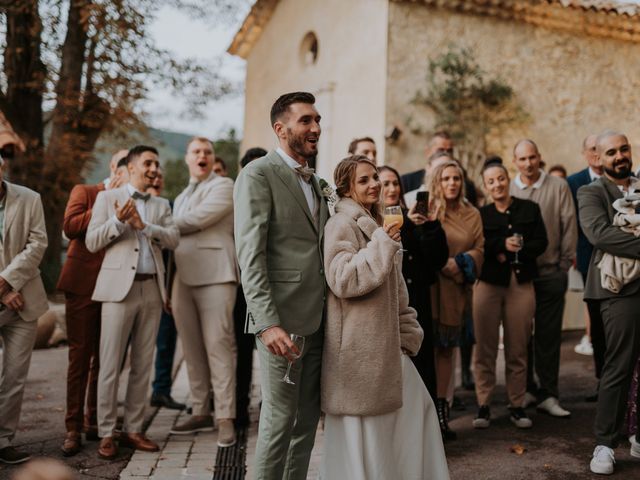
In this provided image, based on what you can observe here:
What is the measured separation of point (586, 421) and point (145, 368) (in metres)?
3.74

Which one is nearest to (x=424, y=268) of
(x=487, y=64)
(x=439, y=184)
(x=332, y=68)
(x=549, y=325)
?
(x=439, y=184)

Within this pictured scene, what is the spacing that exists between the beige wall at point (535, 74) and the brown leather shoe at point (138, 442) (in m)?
6.55

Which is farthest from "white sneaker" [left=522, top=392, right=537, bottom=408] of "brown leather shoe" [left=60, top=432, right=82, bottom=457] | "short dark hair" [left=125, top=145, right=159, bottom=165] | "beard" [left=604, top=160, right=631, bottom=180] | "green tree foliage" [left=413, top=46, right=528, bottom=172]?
"green tree foliage" [left=413, top=46, right=528, bottom=172]

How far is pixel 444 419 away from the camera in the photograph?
5.19 metres

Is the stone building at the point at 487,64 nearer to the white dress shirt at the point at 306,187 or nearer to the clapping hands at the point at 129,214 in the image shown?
the clapping hands at the point at 129,214

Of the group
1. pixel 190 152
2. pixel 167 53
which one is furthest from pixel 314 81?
pixel 190 152

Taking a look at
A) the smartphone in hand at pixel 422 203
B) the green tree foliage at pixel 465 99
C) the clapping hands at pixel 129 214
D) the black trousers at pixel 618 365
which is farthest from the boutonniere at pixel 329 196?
the green tree foliage at pixel 465 99

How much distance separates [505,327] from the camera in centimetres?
571

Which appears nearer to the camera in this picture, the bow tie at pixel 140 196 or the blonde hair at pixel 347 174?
the blonde hair at pixel 347 174

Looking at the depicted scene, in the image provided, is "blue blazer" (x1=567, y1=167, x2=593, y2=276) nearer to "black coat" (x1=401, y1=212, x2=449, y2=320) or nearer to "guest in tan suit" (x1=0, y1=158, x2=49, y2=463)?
"black coat" (x1=401, y1=212, x2=449, y2=320)

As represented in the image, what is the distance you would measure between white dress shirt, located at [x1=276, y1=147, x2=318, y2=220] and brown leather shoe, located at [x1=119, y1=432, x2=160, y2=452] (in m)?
2.52

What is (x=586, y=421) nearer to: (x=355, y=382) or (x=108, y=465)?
(x=355, y=382)

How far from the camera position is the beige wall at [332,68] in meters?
11.0

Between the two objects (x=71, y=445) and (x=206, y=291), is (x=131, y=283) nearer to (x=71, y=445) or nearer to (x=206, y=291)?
(x=206, y=291)
